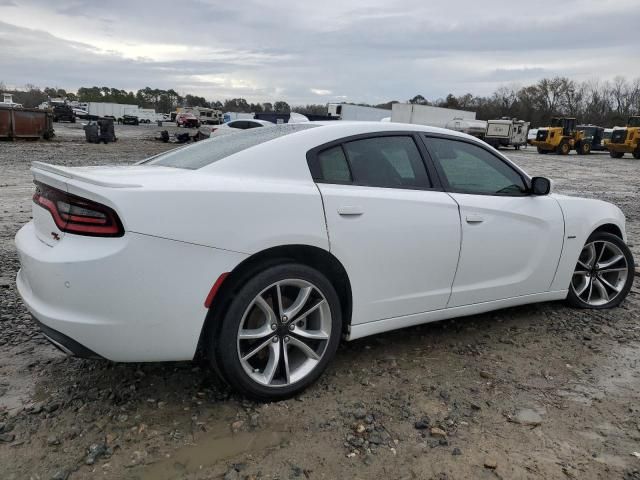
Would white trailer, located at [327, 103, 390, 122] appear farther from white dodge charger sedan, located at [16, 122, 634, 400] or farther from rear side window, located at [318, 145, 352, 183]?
rear side window, located at [318, 145, 352, 183]

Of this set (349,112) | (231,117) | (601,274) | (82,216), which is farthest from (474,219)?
(231,117)

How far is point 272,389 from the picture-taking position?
2.72 metres

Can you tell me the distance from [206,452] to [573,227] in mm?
3179

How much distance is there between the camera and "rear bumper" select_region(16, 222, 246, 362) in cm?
228

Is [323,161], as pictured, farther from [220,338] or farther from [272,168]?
[220,338]

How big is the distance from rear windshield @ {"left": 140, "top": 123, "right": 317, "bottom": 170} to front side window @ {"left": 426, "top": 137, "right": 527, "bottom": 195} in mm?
937

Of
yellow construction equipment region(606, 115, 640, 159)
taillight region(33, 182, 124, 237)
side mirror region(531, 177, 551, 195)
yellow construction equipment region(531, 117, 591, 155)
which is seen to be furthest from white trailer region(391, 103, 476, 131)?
taillight region(33, 182, 124, 237)

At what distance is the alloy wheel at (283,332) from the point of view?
2.66 m

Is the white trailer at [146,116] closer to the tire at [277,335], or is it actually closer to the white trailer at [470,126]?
the white trailer at [470,126]

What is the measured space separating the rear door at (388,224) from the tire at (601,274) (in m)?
1.66

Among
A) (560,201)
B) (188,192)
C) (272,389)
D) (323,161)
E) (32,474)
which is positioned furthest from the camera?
(560,201)

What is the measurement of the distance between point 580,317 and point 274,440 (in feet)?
9.57

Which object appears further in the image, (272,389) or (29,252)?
(272,389)

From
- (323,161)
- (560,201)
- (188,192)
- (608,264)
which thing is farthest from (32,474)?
(608,264)
